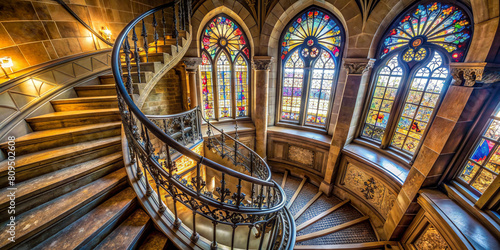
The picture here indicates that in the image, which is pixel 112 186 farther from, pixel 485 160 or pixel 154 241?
pixel 485 160

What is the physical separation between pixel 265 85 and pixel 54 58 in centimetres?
404

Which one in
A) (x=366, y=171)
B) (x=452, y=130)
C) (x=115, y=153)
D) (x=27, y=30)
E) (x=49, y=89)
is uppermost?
(x=27, y=30)

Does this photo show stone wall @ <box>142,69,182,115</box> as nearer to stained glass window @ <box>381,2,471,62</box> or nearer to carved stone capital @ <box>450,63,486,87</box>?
stained glass window @ <box>381,2,471,62</box>

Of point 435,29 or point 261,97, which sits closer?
point 435,29

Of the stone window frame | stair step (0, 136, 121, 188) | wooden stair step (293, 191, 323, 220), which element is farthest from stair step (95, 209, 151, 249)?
the stone window frame

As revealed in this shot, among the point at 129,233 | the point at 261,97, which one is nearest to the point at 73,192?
the point at 129,233

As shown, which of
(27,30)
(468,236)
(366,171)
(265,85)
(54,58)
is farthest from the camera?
(265,85)

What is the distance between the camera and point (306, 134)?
4625mm

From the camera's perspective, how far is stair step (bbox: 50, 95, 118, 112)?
223cm

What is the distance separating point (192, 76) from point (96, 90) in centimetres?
203

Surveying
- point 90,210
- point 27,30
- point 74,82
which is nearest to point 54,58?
point 27,30

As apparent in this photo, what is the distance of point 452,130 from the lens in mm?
2193

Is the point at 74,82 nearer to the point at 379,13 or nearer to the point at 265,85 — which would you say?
the point at 265,85

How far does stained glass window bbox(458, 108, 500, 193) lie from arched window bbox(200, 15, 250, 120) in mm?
4349
